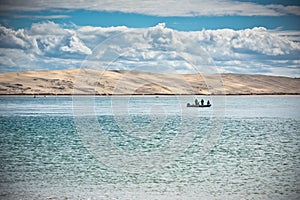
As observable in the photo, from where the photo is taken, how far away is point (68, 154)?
119 feet

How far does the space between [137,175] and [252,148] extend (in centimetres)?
1407

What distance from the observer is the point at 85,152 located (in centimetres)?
3719

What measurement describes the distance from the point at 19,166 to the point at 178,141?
17290 mm

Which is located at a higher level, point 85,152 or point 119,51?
point 119,51

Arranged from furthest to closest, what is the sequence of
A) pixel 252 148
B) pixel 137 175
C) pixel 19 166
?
pixel 252 148 → pixel 19 166 → pixel 137 175

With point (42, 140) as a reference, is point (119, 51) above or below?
above

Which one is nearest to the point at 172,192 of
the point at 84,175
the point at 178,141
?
the point at 84,175

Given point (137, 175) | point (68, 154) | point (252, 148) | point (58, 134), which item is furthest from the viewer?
point (58, 134)

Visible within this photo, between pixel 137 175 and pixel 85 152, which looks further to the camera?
pixel 85 152

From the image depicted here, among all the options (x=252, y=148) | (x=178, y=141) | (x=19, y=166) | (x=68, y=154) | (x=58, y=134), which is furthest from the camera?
(x=58, y=134)

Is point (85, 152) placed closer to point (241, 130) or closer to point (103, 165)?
point (103, 165)

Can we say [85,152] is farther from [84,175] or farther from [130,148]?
[84,175]

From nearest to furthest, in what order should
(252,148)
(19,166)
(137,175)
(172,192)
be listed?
1. (172,192)
2. (137,175)
3. (19,166)
4. (252,148)

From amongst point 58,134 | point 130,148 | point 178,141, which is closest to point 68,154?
point 130,148
